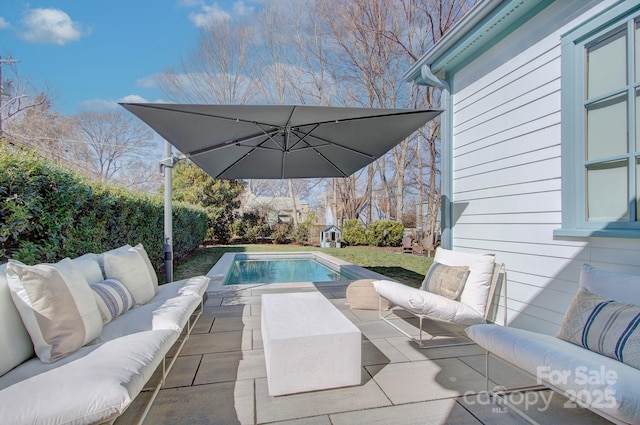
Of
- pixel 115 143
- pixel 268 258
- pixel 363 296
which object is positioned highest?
pixel 115 143

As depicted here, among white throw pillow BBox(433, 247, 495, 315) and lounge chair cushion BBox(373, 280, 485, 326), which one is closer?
lounge chair cushion BBox(373, 280, 485, 326)

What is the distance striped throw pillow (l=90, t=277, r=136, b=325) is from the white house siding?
3.52m

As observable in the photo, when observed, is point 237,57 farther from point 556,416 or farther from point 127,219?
point 556,416

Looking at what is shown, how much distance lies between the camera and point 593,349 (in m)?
1.89

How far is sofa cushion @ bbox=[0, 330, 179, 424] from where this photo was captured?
123 centimetres

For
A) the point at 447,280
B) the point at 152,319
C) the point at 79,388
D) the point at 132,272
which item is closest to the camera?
the point at 79,388

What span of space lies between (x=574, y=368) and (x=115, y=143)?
21.7m

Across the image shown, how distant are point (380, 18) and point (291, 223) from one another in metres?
9.38

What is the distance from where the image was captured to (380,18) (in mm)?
12336

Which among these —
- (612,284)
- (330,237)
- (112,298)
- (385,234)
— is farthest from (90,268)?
(385,234)

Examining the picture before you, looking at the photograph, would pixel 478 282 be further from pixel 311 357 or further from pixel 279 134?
pixel 279 134

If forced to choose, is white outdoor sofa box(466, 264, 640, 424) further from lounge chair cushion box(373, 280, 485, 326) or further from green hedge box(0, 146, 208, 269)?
green hedge box(0, 146, 208, 269)

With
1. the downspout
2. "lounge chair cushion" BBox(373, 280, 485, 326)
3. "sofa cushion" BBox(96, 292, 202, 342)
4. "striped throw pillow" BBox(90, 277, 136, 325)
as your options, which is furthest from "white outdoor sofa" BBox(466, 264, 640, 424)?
"striped throw pillow" BBox(90, 277, 136, 325)

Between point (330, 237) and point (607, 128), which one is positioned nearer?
point (607, 128)
